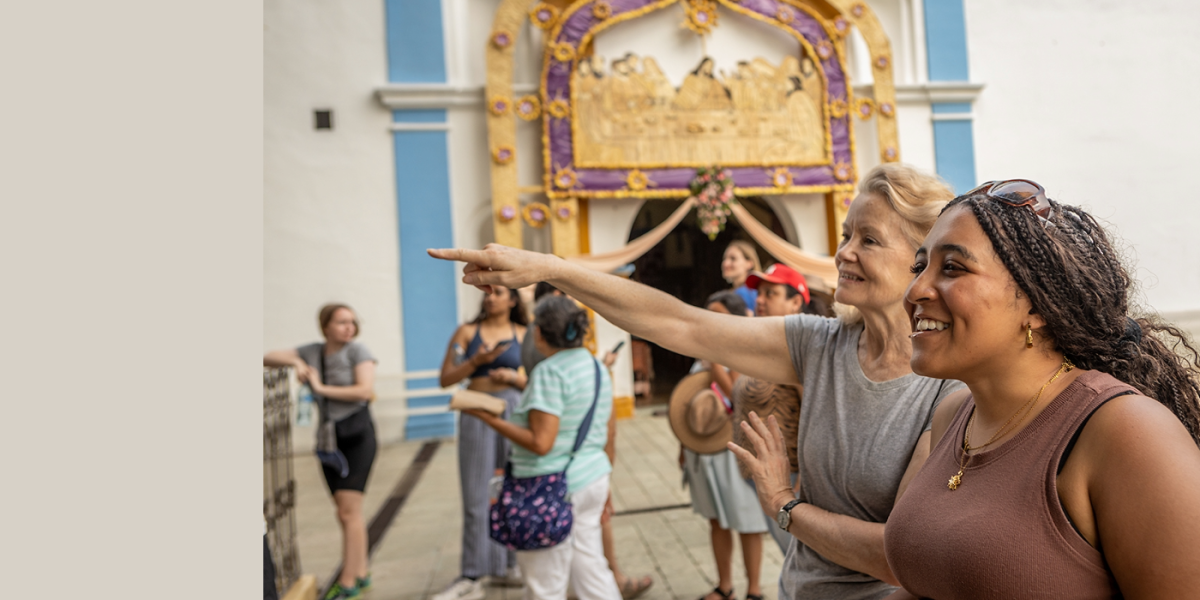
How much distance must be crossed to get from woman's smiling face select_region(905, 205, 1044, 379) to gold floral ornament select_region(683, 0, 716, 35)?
32.3 feet

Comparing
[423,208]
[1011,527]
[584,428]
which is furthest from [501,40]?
[1011,527]

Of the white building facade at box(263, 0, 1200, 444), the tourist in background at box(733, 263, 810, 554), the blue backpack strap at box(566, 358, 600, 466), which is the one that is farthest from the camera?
the white building facade at box(263, 0, 1200, 444)

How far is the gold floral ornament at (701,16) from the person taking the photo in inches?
404

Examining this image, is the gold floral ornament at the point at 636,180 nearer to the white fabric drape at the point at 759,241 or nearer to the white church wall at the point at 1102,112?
the white fabric drape at the point at 759,241

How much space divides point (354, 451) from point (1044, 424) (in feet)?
11.8

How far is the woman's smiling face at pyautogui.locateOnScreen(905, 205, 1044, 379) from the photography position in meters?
1.11

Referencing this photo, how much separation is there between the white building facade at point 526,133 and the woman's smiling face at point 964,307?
879 cm

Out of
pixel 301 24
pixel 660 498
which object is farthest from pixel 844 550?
pixel 301 24

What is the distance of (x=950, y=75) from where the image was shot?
11.0 meters

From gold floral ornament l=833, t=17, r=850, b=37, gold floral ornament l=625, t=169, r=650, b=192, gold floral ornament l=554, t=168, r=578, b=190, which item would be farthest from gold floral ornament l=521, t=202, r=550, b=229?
gold floral ornament l=833, t=17, r=850, b=37

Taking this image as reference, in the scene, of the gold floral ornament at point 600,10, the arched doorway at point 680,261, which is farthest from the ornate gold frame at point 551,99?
the arched doorway at point 680,261

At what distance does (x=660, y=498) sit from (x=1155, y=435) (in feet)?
16.7

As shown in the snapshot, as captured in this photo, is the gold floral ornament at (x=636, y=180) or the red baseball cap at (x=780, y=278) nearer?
the red baseball cap at (x=780, y=278)

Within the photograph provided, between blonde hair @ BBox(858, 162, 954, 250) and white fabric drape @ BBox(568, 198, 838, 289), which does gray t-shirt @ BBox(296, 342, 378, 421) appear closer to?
blonde hair @ BBox(858, 162, 954, 250)
